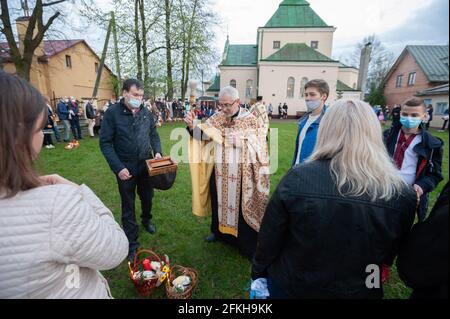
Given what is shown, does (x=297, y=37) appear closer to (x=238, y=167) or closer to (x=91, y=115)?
(x=91, y=115)

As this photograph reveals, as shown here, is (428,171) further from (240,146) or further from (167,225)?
(167,225)

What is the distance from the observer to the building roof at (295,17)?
104 ft

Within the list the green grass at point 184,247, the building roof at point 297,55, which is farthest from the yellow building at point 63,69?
the building roof at point 297,55

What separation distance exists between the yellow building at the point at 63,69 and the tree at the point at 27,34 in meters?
5.45

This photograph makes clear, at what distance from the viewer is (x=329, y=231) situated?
4.01 ft

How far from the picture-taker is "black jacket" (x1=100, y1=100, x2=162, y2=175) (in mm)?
2875

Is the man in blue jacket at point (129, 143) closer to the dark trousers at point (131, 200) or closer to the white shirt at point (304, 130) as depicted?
the dark trousers at point (131, 200)

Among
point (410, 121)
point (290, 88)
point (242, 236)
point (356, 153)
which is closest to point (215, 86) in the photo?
point (290, 88)

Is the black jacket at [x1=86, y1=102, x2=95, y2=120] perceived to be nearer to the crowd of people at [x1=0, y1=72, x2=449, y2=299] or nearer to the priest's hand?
the priest's hand

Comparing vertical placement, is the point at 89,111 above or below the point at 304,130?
above

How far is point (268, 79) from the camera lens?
28.3 m

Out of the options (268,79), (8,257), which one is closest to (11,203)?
(8,257)

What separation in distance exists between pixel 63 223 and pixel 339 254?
4.09 feet

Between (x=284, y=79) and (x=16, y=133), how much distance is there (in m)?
29.6
